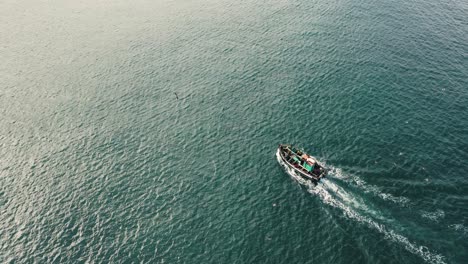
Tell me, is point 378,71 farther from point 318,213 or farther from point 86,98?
point 86,98

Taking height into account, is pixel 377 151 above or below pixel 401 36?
below

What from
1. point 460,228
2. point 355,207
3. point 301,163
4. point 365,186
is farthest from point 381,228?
point 301,163

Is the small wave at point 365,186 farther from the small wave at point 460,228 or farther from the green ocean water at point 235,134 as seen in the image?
the small wave at point 460,228

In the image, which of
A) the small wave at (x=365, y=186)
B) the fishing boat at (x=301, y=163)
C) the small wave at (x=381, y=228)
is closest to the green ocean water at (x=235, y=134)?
the small wave at (x=381, y=228)

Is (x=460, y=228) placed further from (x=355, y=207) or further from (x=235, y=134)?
(x=235, y=134)

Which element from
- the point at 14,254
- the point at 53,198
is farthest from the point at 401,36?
the point at 14,254

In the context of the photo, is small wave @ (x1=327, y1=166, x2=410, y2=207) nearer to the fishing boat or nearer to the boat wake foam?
the boat wake foam

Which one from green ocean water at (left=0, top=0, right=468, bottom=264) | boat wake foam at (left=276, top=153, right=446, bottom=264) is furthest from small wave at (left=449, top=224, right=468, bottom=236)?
boat wake foam at (left=276, top=153, right=446, bottom=264)
